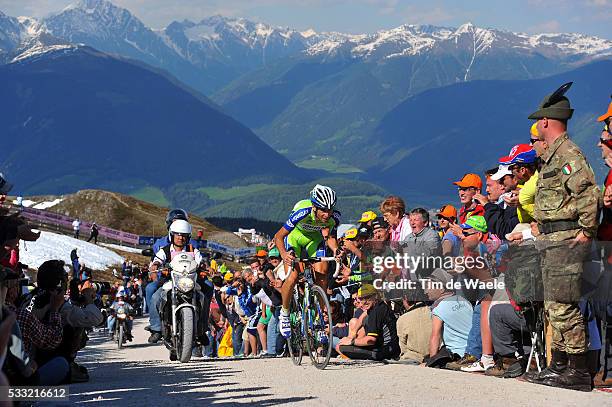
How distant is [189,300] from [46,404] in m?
5.24

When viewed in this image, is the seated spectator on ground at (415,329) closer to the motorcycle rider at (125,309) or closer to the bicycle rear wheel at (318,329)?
the bicycle rear wheel at (318,329)

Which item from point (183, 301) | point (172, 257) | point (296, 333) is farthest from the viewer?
point (172, 257)

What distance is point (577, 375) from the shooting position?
31.2 ft

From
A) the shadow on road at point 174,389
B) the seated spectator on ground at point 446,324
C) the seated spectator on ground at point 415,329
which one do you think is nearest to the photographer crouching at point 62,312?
the shadow on road at point 174,389

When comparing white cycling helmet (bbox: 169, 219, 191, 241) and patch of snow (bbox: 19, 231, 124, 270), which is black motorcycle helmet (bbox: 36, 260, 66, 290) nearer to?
white cycling helmet (bbox: 169, 219, 191, 241)

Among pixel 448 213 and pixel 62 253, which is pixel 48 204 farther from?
pixel 448 213

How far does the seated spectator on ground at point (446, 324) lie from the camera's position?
39.9 ft

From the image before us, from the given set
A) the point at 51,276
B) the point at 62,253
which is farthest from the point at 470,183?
the point at 62,253

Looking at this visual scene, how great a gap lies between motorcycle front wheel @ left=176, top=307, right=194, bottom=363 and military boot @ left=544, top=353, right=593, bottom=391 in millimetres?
5930

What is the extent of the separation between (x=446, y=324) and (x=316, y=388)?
2.88 meters

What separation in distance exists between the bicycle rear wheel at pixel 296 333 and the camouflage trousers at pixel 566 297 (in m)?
3.77

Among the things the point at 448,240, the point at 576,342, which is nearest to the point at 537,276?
the point at 576,342

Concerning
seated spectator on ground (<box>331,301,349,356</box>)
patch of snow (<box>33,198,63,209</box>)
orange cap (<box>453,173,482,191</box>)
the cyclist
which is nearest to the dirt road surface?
the cyclist

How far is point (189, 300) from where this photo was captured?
555 inches
